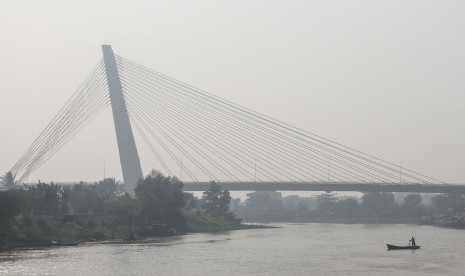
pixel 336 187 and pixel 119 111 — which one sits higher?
pixel 119 111

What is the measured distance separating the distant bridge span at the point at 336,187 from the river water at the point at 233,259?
138 ft

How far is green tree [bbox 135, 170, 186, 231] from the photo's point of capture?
8825cm

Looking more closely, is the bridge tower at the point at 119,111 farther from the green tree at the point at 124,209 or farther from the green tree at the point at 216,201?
the green tree at the point at 216,201

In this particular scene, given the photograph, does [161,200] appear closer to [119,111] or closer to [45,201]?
[119,111]

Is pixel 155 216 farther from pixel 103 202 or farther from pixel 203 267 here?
pixel 203 267

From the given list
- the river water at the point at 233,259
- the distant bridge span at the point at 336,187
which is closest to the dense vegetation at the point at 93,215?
the river water at the point at 233,259

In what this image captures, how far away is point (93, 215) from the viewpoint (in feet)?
272

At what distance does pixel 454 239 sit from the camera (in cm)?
8538

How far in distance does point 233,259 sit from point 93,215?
2842cm

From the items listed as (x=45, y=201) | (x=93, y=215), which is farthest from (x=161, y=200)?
(x=45, y=201)

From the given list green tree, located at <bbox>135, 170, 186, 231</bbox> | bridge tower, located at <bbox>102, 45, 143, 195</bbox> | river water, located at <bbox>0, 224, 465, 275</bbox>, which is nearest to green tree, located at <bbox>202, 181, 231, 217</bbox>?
green tree, located at <bbox>135, 170, 186, 231</bbox>

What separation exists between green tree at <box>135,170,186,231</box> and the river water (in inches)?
502

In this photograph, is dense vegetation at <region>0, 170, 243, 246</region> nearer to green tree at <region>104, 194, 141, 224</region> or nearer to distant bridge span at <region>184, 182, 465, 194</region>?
green tree at <region>104, 194, 141, 224</region>

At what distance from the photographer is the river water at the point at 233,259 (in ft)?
163
